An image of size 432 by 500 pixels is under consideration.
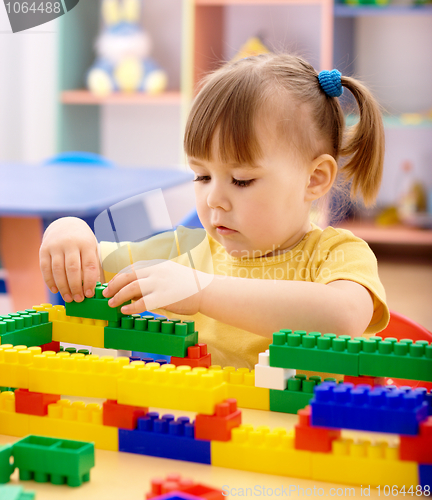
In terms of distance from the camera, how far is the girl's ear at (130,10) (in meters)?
3.50

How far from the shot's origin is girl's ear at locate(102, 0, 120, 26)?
139 inches

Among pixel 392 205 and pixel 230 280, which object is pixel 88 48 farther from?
pixel 230 280

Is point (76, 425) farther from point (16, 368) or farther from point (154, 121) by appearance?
point (154, 121)

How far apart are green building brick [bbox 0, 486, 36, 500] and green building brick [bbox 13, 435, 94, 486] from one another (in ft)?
0.10

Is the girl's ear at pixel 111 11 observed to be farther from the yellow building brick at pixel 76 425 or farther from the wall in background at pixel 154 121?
the yellow building brick at pixel 76 425

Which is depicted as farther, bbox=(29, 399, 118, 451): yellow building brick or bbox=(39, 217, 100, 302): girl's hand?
bbox=(39, 217, 100, 302): girl's hand

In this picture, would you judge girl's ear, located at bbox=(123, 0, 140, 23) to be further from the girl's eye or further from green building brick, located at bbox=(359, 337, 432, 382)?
green building brick, located at bbox=(359, 337, 432, 382)

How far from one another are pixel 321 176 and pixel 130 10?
116 inches

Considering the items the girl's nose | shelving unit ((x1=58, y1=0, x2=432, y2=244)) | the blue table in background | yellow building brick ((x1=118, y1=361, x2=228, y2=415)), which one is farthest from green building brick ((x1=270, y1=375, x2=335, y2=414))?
shelving unit ((x1=58, y1=0, x2=432, y2=244))

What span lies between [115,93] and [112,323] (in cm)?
313

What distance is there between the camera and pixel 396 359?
47 centimetres

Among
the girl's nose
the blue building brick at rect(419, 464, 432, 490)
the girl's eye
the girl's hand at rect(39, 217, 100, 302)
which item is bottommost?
the blue building brick at rect(419, 464, 432, 490)

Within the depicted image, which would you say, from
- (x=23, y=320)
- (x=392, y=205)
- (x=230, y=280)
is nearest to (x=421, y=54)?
(x=392, y=205)

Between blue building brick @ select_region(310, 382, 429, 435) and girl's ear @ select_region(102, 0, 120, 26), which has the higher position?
girl's ear @ select_region(102, 0, 120, 26)
